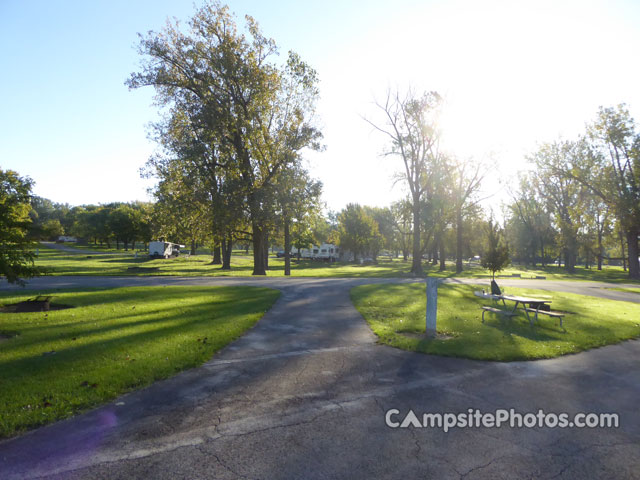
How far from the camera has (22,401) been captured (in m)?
4.72

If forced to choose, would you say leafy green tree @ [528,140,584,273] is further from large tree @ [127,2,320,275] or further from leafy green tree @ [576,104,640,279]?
large tree @ [127,2,320,275]

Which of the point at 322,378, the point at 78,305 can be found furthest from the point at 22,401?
the point at 78,305

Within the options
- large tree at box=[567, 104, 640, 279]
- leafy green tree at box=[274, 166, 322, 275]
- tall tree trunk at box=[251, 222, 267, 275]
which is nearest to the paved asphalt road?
leafy green tree at box=[274, 166, 322, 275]

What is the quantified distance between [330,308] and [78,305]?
8830mm

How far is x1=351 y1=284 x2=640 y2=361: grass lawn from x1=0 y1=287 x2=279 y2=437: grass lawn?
420 centimetres

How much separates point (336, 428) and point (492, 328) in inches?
308

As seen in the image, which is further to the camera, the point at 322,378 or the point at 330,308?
the point at 330,308

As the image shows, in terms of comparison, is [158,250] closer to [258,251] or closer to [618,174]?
[258,251]

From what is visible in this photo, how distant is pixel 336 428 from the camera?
429 cm

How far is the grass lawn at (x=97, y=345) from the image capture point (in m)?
4.88

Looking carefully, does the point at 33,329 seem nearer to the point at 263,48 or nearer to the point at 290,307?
the point at 290,307

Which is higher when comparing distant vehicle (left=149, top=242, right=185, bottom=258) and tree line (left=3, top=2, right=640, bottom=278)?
tree line (left=3, top=2, right=640, bottom=278)

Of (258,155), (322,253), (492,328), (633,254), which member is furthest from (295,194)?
(322,253)

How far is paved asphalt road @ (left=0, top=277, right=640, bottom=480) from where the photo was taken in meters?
3.51
